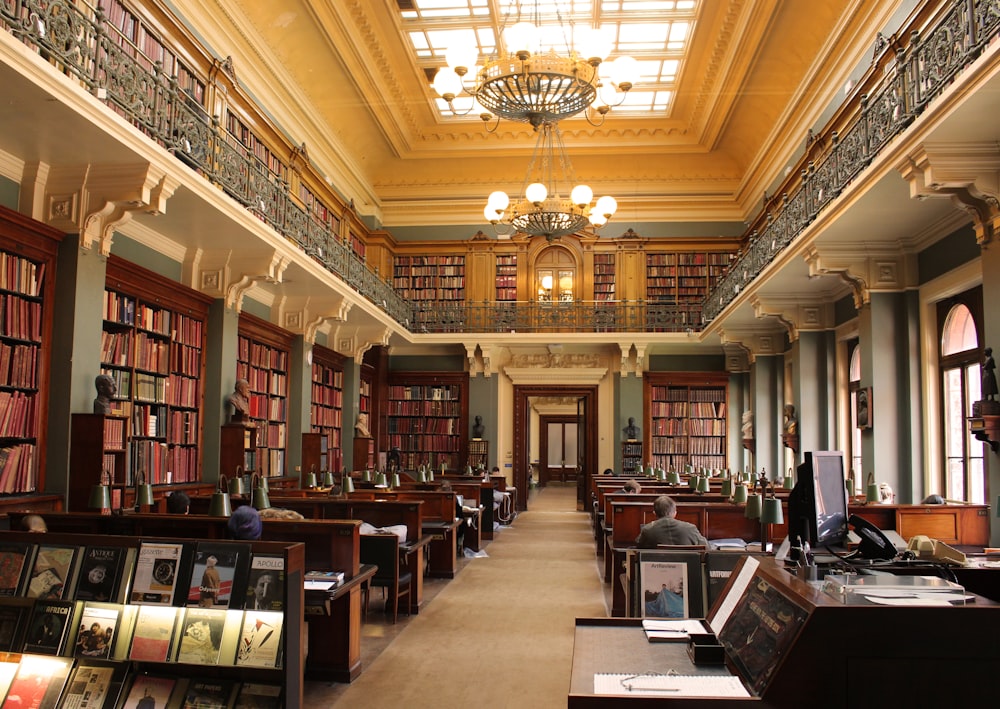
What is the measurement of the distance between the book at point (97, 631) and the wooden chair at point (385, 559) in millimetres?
3099

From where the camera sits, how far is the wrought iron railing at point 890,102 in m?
5.10

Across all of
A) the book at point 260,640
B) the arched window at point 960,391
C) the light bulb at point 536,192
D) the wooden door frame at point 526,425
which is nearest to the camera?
the book at point 260,640

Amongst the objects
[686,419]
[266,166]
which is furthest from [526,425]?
[266,166]

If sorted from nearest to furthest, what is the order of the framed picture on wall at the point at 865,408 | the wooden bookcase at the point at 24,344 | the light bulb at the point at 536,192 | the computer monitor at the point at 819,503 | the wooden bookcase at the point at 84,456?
the computer monitor at the point at 819,503 < the wooden bookcase at the point at 24,344 < the wooden bookcase at the point at 84,456 < the framed picture on wall at the point at 865,408 < the light bulb at the point at 536,192

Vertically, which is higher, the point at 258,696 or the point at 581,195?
the point at 581,195

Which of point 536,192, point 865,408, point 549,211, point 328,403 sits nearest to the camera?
point 865,408

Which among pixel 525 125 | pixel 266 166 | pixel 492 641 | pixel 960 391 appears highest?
pixel 525 125

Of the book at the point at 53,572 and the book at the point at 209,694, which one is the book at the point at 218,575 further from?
the book at the point at 53,572

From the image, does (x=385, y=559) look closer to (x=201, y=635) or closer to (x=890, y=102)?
(x=201, y=635)

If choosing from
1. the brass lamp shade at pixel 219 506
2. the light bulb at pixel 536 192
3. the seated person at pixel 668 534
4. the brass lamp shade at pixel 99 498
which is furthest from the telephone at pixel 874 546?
the light bulb at pixel 536 192

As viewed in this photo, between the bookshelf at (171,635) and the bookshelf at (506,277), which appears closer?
the bookshelf at (171,635)

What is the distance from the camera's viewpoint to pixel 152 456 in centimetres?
764

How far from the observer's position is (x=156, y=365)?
310 inches

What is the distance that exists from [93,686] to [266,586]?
712 millimetres
